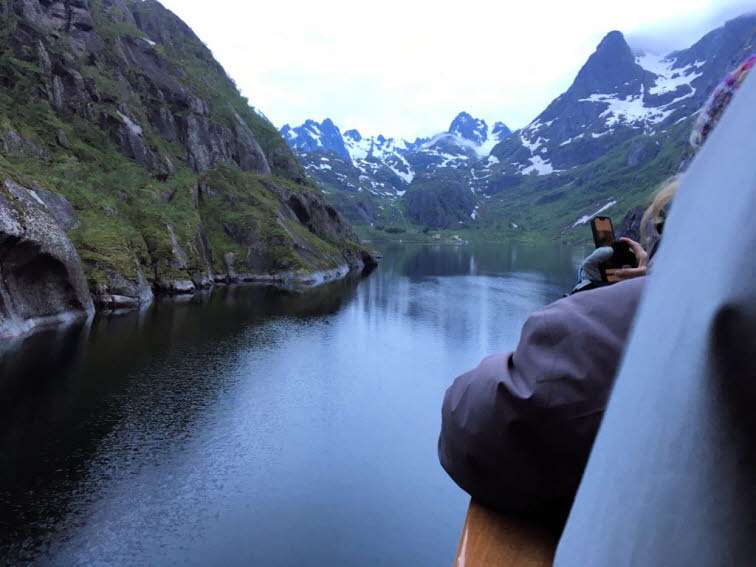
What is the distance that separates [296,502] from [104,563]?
15.8ft

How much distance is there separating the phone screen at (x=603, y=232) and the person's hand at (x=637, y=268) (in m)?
0.22

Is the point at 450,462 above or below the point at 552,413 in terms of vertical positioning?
below

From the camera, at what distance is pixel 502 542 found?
Result: 201 cm

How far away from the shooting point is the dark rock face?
26250mm

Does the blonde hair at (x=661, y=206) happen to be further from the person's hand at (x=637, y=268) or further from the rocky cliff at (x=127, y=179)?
the rocky cliff at (x=127, y=179)

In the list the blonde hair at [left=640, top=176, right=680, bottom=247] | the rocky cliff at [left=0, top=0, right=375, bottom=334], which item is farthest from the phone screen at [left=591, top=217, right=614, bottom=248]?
the rocky cliff at [left=0, top=0, right=375, bottom=334]

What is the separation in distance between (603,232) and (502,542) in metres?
2.65

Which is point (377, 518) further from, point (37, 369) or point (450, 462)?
point (37, 369)

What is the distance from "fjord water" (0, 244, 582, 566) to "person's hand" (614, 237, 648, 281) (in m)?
11.3

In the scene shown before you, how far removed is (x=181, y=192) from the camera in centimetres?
6038

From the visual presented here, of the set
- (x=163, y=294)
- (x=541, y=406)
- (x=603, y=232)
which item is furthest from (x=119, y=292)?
(x=541, y=406)

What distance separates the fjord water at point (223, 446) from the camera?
1245cm

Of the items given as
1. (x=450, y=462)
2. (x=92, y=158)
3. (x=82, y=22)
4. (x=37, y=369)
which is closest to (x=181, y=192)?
(x=92, y=158)

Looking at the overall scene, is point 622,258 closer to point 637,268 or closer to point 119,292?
point 637,268
